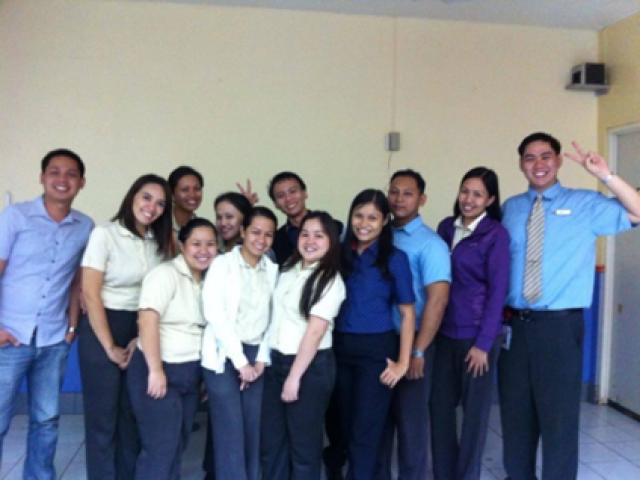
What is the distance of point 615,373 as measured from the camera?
399 cm

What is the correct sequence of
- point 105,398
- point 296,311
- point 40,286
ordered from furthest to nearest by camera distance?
point 40,286 < point 105,398 < point 296,311

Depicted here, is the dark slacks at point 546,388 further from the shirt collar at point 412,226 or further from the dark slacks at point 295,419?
the dark slacks at point 295,419

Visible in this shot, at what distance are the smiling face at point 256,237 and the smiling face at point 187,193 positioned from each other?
0.74 m

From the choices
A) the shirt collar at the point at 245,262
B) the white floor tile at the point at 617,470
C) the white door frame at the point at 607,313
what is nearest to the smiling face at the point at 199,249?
the shirt collar at the point at 245,262

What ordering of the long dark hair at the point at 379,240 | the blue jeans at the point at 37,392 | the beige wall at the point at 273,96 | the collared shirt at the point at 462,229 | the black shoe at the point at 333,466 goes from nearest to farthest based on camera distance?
the long dark hair at the point at 379,240
the blue jeans at the point at 37,392
the collared shirt at the point at 462,229
the black shoe at the point at 333,466
the beige wall at the point at 273,96

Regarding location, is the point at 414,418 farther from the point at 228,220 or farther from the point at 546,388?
the point at 228,220

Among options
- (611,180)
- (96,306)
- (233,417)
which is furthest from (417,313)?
(96,306)

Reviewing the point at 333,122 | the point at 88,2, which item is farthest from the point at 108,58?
the point at 333,122

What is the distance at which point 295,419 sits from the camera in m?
2.18

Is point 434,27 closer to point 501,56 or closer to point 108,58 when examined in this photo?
point 501,56

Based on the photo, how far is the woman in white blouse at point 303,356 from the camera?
2.11 metres

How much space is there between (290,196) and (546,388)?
5.37 ft

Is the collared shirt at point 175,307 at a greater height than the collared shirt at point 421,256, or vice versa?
the collared shirt at point 421,256

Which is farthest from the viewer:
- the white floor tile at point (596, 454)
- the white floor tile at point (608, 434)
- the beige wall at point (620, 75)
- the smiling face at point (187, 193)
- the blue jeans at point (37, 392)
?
the beige wall at point (620, 75)
